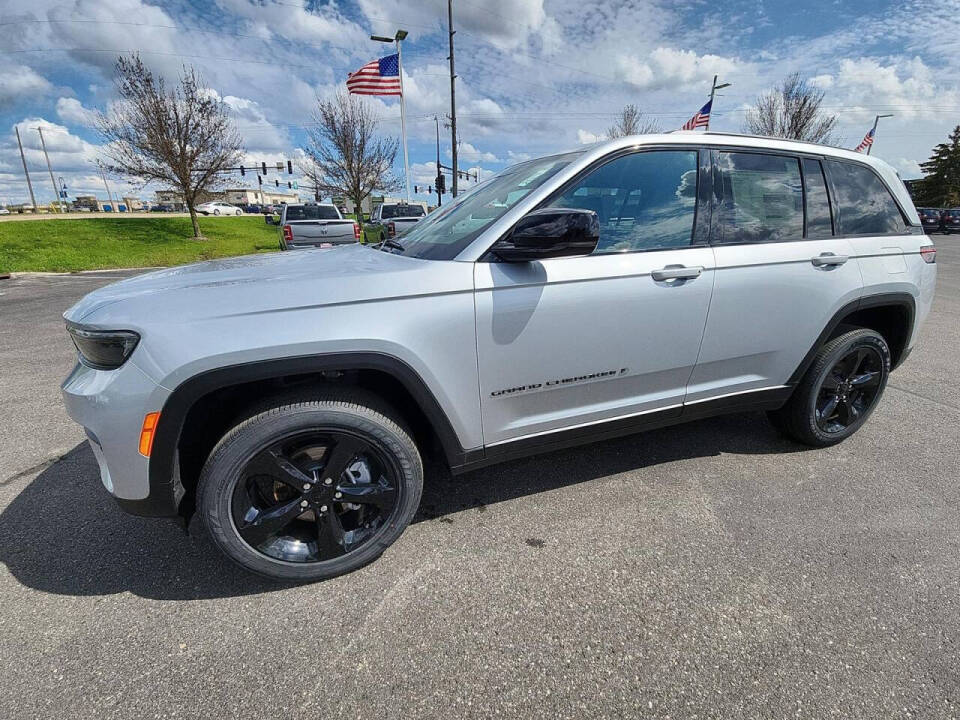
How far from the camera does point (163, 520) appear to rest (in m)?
2.49

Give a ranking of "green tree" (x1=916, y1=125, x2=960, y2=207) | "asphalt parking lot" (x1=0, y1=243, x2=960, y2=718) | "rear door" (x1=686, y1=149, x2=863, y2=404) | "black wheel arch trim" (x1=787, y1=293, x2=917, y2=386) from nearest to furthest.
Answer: "asphalt parking lot" (x1=0, y1=243, x2=960, y2=718), "rear door" (x1=686, y1=149, x2=863, y2=404), "black wheel arch trim" (x1=787, y1=293, x2=917, y2=386), "green tree" (x1=916, y1=125, x2=960, y2=207)

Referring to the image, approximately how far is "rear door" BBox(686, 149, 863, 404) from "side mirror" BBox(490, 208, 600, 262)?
2.95ft

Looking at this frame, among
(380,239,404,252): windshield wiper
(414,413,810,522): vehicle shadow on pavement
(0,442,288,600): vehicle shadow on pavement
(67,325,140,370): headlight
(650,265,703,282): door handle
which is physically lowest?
(414,413,810,522): vehicle shadow on pavement

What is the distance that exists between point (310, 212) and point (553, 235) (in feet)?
47.9

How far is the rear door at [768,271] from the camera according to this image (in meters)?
2.48

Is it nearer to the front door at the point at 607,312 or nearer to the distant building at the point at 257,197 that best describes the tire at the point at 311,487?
the front door at the point at 607,312

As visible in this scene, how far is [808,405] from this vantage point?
2939mm

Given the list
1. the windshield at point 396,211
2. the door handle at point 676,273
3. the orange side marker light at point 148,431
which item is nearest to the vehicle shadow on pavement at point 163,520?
the orange side marker light at point 148,431

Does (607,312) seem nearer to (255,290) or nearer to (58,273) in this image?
(255,290)

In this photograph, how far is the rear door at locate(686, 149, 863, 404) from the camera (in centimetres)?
248

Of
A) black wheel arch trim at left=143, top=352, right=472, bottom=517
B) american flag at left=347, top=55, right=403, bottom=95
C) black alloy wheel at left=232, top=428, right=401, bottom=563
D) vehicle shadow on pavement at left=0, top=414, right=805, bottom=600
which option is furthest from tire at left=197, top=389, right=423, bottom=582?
american flag at left=347, top=55, right=403, bottom=95

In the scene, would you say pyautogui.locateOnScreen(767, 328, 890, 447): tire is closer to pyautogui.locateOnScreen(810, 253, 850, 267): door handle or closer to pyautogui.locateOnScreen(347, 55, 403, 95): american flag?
pyautogui.locateOnScreen(810, 253, 850, 267): door handle

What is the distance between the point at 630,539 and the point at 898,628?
100cm

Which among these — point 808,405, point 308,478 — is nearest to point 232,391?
point 308,478
